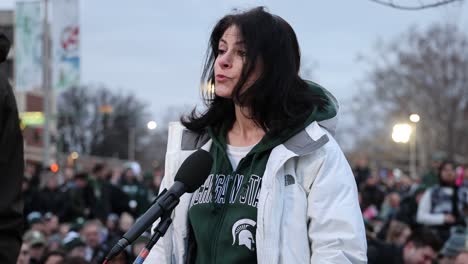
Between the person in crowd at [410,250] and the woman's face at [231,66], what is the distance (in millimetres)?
5794

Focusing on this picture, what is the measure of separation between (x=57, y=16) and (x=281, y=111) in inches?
937

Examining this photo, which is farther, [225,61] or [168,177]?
[168,177]

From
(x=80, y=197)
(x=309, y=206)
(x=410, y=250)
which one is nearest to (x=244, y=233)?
(x=309, y=206)

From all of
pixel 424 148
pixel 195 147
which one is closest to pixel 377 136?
pixel 424 148

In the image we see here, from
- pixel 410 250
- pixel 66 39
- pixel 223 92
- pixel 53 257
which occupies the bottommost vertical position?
pixel 66 39

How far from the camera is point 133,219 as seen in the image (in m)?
15.2

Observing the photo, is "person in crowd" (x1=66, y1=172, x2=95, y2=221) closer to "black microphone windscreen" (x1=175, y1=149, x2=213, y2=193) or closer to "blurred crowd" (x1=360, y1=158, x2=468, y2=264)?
"blurred crowd" (x1=360, y1=158, x2=468, y2=264)

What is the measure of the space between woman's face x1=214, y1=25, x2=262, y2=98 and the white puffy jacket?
12.3 inches

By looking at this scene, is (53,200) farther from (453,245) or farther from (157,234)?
(157,234)

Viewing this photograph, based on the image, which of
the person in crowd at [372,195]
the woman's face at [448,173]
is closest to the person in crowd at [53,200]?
the person in crowd at [372,195]

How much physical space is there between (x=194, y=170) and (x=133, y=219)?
1184cm

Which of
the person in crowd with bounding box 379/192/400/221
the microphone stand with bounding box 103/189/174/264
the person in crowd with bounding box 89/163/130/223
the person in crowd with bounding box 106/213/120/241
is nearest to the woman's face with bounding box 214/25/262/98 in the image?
the microphone stand with bounding box 103/189/174/264

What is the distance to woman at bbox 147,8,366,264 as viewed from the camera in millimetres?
3396

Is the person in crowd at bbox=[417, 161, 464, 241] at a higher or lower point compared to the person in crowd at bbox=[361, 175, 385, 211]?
higher
